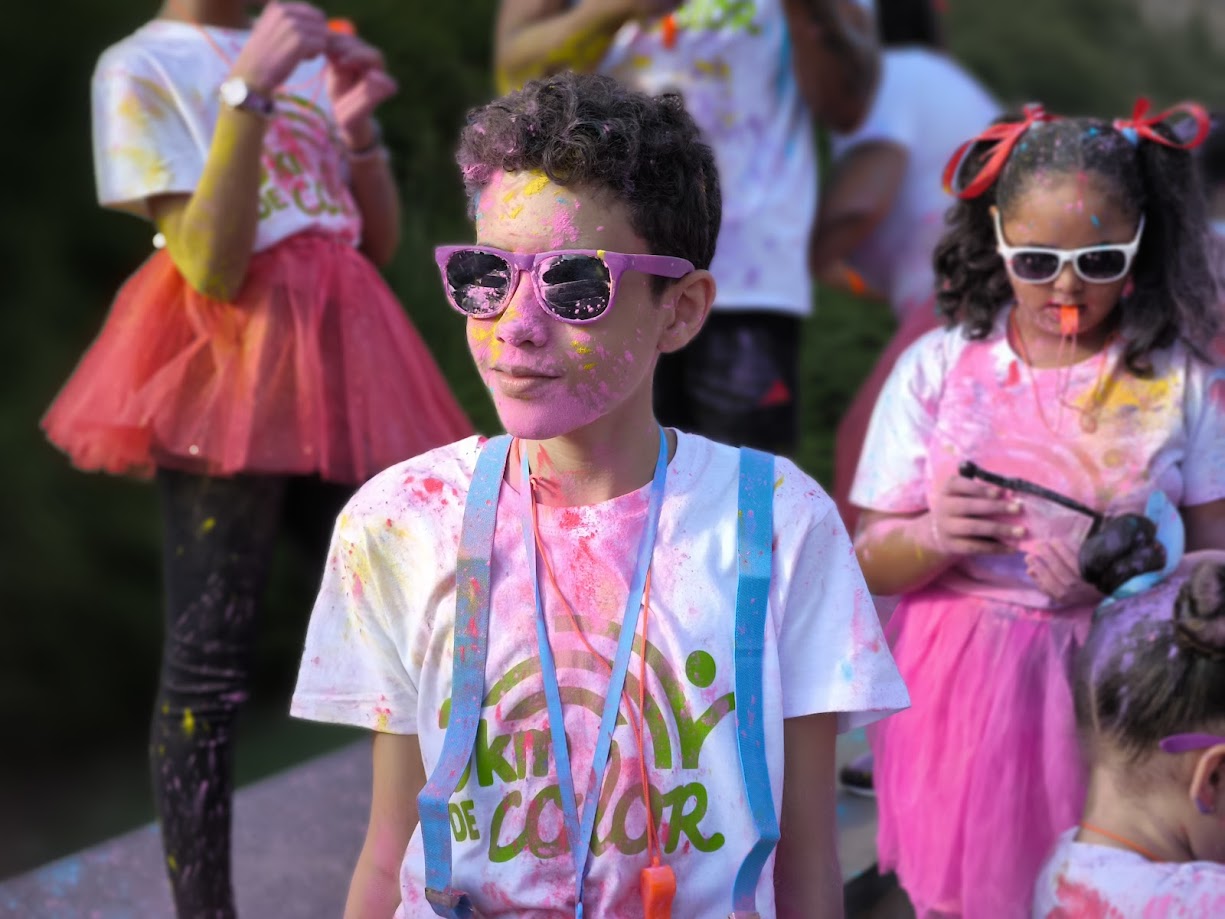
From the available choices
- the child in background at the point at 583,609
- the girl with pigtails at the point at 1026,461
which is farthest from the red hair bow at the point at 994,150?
the child in background at the point at 583,609

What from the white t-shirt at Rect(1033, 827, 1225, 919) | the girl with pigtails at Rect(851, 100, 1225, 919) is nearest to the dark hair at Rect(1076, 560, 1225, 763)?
the white t-shirt at Rect(1033, 827, 1225, 919)

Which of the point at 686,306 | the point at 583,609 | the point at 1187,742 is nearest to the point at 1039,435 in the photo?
the point at 1187,742

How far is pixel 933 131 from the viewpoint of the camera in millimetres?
4020

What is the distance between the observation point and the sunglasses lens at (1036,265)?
7.66 ft

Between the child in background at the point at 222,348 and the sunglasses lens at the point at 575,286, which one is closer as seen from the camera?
the sunglasses lens at the point at 575,286

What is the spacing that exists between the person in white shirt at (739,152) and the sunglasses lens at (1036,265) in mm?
993

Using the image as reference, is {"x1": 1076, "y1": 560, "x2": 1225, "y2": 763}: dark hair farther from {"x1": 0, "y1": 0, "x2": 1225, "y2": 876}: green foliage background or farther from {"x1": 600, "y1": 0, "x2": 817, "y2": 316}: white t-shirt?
{"x1": 0, "y1": 0, "x2": 1225, "y2": 876}: green foliage background

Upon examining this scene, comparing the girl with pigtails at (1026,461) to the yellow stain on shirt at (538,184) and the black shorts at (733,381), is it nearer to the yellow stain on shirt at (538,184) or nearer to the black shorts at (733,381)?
the black shorts at (733,381)

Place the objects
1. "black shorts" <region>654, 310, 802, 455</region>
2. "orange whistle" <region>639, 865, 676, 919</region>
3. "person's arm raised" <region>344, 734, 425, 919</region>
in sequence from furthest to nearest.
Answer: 1. "black shorts" <region>654, 310, 802, 455</region>
2. "person's arm raised" <region>344, 734, 425, 919</region>
3. "orange whistle" <region>639, 865, 676, 919</region>

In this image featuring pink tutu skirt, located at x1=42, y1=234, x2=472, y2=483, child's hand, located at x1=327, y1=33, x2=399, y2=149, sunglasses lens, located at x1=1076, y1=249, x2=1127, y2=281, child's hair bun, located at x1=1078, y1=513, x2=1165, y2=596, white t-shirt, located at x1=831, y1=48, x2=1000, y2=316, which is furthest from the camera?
white t-shirt, located at x1=831, y1=48, x2=1000, y2=316

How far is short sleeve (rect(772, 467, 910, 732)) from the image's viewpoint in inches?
67.5

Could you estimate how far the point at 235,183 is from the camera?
8.07 feet

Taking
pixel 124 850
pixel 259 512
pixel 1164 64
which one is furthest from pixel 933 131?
pixel 1164 64

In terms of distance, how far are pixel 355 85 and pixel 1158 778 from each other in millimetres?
1796
